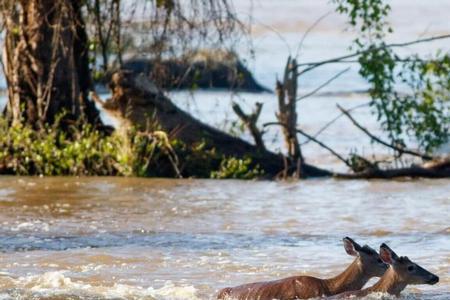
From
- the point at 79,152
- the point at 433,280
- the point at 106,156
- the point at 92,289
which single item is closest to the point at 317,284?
the point at 433,280

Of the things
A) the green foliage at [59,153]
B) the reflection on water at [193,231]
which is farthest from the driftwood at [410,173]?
the green foliage at [59,153]

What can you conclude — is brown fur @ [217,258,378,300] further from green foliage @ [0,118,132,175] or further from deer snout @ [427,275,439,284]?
green foliage @ [0,118,132,175]

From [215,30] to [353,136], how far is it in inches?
198

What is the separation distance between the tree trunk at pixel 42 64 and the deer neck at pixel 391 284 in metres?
7.63

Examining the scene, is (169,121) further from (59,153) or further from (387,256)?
(387,256)

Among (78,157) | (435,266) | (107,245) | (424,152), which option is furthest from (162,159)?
(435,266)

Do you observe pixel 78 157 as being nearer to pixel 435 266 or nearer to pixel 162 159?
pixel 162 159

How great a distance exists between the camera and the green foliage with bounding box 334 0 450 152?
15859 millimetres

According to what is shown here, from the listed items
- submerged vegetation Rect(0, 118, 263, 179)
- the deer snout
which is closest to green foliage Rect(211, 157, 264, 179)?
submerged vegetation Rect(0, 118, 263, 179)

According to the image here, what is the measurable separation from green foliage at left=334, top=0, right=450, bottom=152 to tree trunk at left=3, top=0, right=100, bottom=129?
3295 millimetres

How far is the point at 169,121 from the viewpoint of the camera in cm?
1648

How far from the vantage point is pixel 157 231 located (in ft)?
41.8

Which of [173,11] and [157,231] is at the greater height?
[173,11]

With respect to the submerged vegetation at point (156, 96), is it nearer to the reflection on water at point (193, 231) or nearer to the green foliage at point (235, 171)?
the green foliage at point (235, 171)
